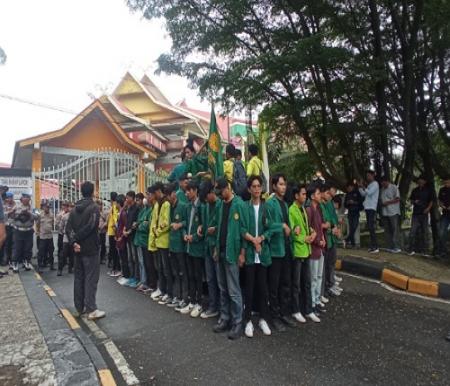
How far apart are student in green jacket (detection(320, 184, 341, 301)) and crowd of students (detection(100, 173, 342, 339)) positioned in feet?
0.05

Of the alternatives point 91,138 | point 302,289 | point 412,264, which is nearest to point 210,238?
point 302,289

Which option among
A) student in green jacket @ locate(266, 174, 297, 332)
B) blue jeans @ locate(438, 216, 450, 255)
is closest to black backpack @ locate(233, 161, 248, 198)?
student in green jacket @ locate(266, 174, 297, 332)

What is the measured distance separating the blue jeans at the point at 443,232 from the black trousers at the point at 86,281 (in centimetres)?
678

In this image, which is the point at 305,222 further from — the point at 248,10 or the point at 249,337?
the point at 248,10

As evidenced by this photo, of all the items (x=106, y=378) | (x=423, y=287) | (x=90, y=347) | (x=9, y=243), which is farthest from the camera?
(x=9, y=243)

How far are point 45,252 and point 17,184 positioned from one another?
239 cm

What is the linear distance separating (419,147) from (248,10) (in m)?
5.20

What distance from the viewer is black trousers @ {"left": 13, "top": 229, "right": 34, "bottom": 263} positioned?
346 inches

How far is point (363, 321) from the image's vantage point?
5078mm

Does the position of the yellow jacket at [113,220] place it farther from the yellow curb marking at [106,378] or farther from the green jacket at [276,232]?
the yellow curb marking at [106,378]

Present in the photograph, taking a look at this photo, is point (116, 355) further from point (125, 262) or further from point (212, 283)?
point (125, 262)

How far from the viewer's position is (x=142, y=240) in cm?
678

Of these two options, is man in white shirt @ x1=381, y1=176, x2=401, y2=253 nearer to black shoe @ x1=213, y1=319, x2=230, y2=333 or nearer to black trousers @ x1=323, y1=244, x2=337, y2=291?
black trousers @ x1=323, y1=244, x2=337, y2=291

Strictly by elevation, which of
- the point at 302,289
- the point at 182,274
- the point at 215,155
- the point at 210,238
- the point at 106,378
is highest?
the point at 215,155
